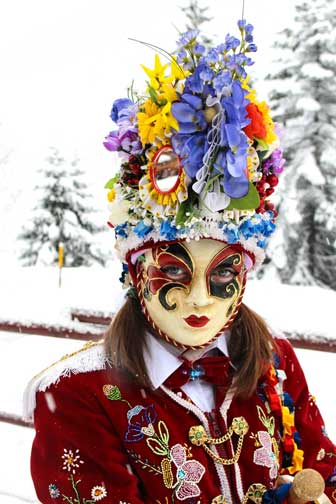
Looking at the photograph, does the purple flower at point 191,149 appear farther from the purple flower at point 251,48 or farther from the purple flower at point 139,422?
the purple flower at point 139,422

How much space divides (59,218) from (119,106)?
1031cm

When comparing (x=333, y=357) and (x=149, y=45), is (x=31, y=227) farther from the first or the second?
(x=149, y=45)

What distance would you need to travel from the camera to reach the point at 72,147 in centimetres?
1227

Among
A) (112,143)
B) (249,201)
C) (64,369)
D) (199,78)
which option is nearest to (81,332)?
(64,369)

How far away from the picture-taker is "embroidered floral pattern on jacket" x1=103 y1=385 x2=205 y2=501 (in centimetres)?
137

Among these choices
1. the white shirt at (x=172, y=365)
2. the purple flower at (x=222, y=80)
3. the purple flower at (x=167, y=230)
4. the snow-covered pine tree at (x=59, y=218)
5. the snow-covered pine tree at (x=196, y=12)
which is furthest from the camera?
the snow-covered pine tree at (x=59, y=218)

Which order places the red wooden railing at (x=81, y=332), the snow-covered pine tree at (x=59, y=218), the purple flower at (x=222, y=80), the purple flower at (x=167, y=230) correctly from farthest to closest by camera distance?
the snow-covered pine tree at (x=59, y=218)
the red wooden railing at (x=81, y=332)
the purple flower at (x=167, y=230)
the purple flower at (x=222, y=80)

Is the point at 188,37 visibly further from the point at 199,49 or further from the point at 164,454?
the point at 164,454

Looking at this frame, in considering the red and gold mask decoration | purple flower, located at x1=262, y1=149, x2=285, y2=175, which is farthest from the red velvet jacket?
purple flower, located at x1=262, y1=149, x2=285, y2=175

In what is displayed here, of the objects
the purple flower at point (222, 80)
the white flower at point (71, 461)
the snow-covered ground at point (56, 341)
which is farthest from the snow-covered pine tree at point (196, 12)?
the white flower at point (71, 461)

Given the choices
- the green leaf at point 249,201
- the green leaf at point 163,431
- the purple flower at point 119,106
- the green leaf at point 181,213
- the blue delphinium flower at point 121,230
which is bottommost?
the green leaf at point 163,431

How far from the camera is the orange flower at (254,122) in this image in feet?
4.42

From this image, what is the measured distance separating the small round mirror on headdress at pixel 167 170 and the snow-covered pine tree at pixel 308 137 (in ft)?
28.1

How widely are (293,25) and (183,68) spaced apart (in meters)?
9.37
